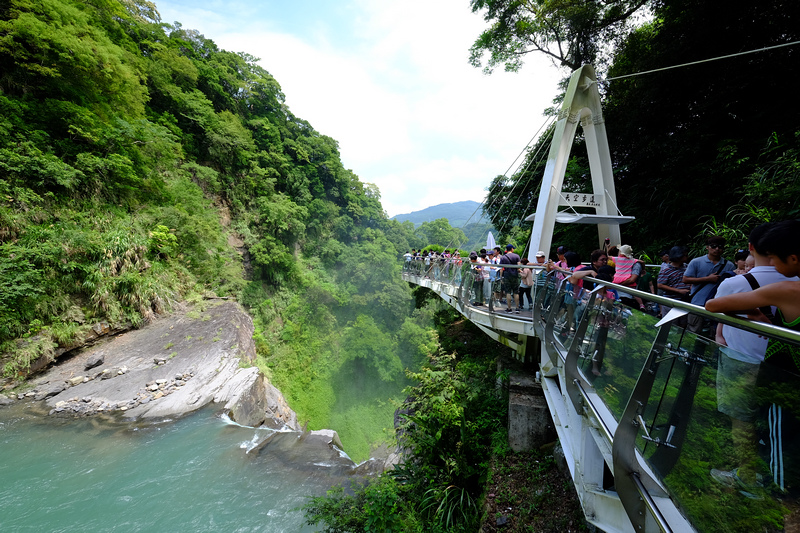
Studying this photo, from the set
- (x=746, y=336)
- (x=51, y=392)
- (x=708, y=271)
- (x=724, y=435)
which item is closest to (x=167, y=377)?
(x=51, y=392)

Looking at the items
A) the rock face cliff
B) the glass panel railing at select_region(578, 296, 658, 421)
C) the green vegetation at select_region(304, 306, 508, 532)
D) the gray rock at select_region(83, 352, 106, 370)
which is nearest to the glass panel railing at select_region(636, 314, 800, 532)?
the glass panel railing at select_region(578, 296, 658, 421)

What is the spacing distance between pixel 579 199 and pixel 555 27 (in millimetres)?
8743

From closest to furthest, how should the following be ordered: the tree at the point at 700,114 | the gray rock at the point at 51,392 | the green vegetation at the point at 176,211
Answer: the tree at the point at 700,114 < the gray rock at the point at 51,392 < the green vegetation at the point at 176,211

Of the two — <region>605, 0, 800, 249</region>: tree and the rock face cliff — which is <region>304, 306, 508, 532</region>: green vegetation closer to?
the rock face cliff

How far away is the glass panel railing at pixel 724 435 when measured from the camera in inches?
38.4

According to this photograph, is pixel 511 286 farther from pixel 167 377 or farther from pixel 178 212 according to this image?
pixel 178 212

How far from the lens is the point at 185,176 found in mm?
17438

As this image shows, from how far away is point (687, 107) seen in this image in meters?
8.63

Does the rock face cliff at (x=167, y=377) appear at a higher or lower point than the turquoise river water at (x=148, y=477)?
higher

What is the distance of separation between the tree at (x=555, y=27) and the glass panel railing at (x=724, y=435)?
47.2ft

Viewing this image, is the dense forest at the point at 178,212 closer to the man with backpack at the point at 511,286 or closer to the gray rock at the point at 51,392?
the gray rock at the point at 51,392

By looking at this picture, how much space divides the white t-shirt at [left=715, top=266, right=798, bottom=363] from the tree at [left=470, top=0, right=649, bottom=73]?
13.7 m

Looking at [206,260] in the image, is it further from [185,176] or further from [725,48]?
[725,48]

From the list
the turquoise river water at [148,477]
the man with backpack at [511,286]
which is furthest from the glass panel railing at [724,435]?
the turquoise river water at [148,477]
